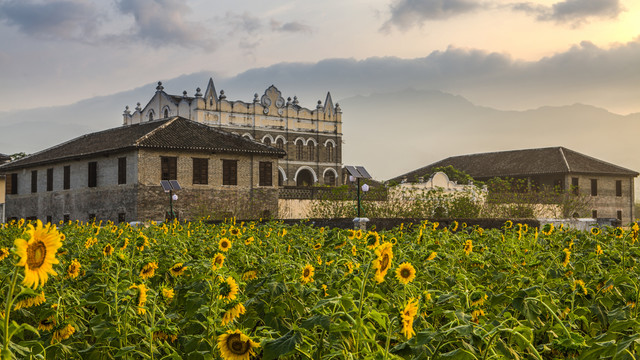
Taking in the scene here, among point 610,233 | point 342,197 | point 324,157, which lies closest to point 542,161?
point 324,157

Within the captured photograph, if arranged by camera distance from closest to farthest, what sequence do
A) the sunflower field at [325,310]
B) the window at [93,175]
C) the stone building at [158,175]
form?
1. the sunflower field at [325,310]
2. the stone building at [158,175]
3. the window at [93,175]

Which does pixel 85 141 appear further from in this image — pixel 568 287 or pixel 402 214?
pixel 568 287

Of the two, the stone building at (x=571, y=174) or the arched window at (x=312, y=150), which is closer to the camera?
the stone building at (x=571, y=174)

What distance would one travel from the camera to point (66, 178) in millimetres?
Answer: 30750

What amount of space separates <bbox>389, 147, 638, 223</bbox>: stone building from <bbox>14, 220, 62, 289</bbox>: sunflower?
4140 centimetres

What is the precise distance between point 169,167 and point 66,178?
6.96 m

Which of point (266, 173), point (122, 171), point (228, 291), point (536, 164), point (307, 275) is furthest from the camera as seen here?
point (536, 164)

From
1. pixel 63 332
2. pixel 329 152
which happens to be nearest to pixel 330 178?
pixel 329 152

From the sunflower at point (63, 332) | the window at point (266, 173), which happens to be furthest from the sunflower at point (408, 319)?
the window at point (266, 173)

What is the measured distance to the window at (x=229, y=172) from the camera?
92.9ft

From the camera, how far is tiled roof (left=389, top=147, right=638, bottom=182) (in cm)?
4341

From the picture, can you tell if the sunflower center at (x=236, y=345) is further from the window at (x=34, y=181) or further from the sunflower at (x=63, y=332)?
the window at (x=34, y=181)

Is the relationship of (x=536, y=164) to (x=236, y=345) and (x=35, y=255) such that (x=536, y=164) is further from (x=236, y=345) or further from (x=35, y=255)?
(x=35, y=255)

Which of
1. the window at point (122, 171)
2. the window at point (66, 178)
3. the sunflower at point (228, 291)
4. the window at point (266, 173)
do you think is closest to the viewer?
the sunflower at point (228, 291)
